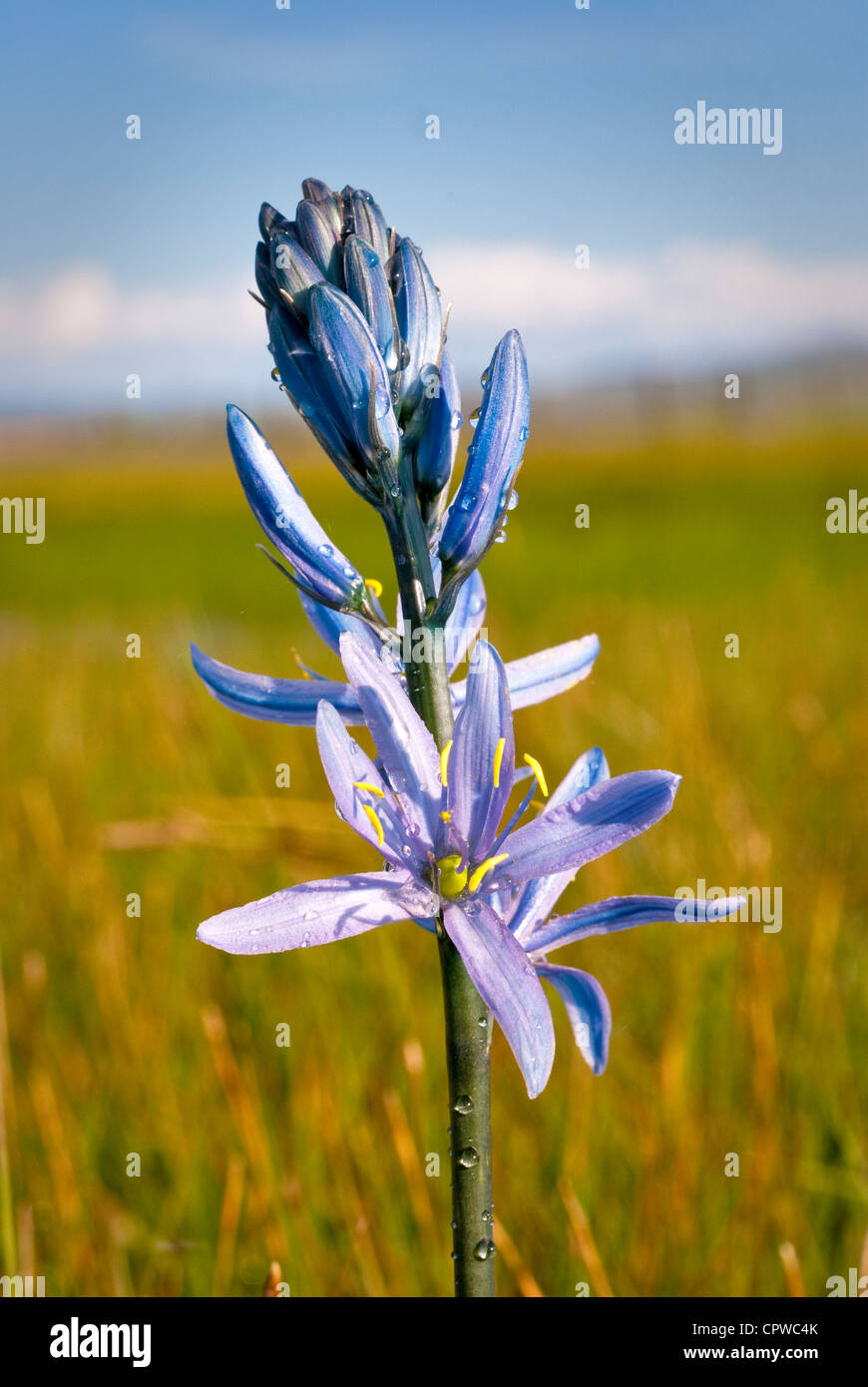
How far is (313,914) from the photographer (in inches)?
30.5

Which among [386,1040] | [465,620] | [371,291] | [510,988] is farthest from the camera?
[386,1040]

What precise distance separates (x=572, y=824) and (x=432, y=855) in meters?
0.11

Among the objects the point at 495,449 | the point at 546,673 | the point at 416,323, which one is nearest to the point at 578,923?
the point at 546,673

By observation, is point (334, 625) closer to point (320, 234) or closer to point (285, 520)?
point (285, 520)

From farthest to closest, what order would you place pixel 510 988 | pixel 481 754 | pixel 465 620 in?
pixel 465 620, pixel 481 754, pixel 510 988

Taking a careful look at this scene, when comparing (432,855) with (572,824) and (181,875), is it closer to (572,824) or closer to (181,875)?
(572,824)

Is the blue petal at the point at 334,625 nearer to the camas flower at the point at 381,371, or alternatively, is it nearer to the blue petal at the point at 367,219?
the camas flower at the point at 381,371

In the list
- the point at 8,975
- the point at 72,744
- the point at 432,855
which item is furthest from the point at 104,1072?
the point at 72,744

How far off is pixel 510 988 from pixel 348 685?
0.31m

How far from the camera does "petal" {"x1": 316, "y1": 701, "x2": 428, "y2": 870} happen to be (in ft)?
2.72

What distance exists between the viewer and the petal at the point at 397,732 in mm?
824

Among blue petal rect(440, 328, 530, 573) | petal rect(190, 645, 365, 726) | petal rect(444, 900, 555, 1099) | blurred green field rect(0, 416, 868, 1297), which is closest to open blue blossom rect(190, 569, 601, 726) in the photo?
petal rect(190, 645, 365, 726)

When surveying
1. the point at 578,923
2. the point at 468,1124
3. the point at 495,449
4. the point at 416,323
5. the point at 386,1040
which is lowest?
the point at 386,1040

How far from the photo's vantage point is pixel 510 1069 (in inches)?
105
